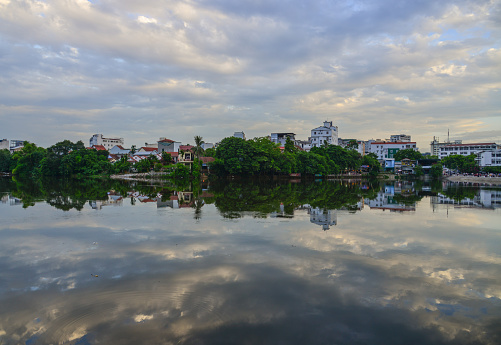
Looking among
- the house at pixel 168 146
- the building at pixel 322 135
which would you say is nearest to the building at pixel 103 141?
the house at pixel 168 146

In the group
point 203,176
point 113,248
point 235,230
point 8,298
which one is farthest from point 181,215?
point 203,176

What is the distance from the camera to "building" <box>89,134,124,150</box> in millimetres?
112562

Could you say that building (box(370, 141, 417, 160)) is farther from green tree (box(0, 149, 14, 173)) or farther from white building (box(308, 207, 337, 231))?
green tree (box(0, 149, 14, 173))

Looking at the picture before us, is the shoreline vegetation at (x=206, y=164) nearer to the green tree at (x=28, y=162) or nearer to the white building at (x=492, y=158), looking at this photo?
the green tree at (x=28, y=162)

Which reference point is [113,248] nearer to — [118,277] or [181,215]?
[118,277]

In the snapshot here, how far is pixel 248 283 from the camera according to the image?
6605mm

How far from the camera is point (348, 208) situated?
17.8 m

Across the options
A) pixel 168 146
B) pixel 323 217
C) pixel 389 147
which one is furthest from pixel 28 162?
pixel 389 147

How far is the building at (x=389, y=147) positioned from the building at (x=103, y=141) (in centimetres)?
9127

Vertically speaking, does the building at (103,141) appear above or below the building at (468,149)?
above

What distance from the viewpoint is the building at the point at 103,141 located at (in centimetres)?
11256

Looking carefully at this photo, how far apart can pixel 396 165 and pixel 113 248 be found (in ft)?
288

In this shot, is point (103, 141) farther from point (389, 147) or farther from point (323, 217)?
point (323, 217)

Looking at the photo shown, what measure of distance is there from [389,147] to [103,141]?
326ft
